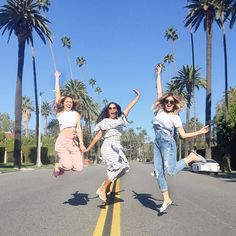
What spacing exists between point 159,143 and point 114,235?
2600mm

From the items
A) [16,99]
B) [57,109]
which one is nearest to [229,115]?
[16,99]

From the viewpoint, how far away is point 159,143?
9.08 metres

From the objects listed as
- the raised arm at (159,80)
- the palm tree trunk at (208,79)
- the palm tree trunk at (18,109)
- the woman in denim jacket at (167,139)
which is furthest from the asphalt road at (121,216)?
the palm tree trunk at (18,109)

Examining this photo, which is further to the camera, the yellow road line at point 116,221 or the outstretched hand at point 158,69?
the outstretched hand at point 158,69

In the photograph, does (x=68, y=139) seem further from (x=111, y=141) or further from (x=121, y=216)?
(x=121, y=216)

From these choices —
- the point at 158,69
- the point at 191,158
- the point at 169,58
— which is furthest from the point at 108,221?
the point at 169,58

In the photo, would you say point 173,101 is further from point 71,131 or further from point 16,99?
point 16,99

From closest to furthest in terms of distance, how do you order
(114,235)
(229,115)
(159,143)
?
(114,235), (159,143), (229,115)

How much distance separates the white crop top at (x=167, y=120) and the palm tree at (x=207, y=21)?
3748 centimetres

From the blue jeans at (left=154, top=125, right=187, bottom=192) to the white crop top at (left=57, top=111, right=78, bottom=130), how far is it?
177 centimetres

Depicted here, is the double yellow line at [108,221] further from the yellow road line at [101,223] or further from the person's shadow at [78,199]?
the person's shadow at [78,199]

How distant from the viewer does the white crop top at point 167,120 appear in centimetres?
905

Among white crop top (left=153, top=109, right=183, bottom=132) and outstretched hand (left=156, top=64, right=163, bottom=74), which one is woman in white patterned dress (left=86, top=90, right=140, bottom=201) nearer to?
white crop top (left=153, top=109, right=183, bottom=132)

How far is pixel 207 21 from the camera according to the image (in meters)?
50.4
